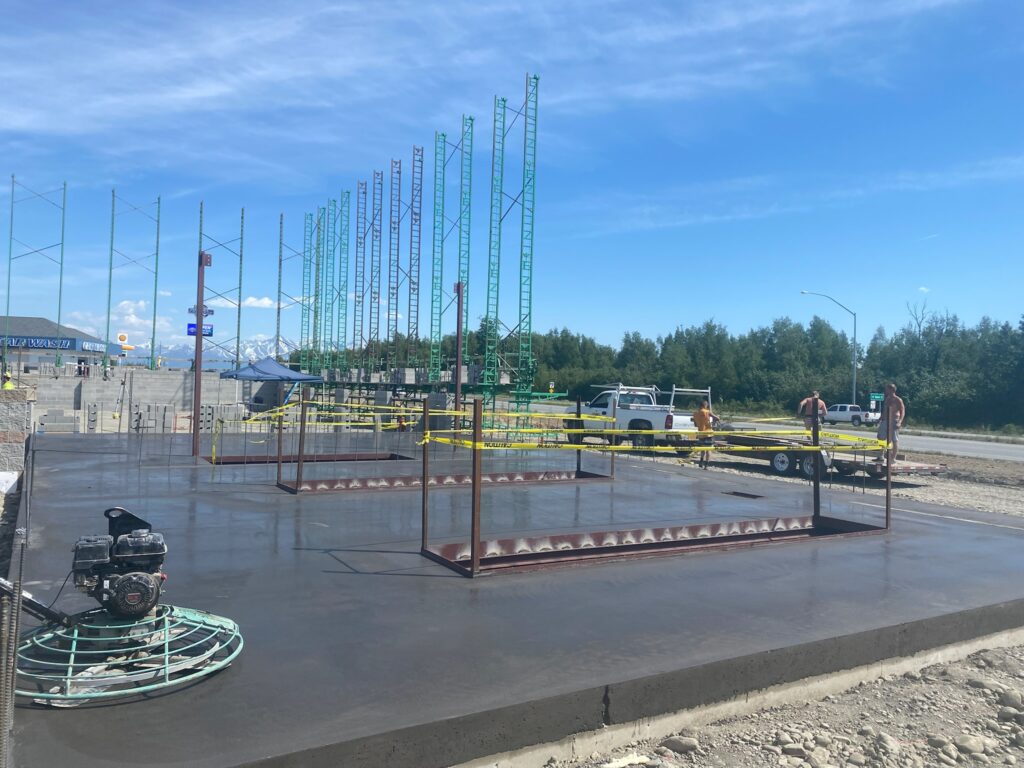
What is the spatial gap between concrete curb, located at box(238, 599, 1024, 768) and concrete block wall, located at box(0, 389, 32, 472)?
11100 mm

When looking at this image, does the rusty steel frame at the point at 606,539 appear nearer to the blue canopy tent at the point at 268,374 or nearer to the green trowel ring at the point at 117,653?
the green trowel ring at the point at 117,653

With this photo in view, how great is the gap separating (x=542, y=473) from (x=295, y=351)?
159 ft

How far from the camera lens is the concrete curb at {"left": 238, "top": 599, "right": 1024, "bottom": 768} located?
154 inches

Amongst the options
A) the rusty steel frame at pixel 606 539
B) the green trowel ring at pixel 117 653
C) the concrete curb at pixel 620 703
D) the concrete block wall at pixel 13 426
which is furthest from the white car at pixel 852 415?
the green trowel ring at pixel 117 653

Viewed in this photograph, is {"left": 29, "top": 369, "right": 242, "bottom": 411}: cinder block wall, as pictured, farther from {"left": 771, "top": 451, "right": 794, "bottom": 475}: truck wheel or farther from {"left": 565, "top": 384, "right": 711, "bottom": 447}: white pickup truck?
{"left": 771, "top": 451, "right": 794, "bottom": 475}: truck wheel

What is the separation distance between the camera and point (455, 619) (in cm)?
591

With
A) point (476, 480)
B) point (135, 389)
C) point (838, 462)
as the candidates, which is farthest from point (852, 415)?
point (476, 480)

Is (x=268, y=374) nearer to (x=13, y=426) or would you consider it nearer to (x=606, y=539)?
(x=13, y=426)

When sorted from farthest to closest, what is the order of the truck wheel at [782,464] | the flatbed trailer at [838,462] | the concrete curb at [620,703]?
the truck wheel at [782,464], the flatbed trailer at [838,462], the concrete curb at [620,703]

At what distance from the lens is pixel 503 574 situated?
23.9 ft

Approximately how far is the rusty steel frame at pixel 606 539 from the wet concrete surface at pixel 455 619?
295mm

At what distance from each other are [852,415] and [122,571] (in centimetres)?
5887

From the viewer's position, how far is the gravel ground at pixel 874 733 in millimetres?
4504

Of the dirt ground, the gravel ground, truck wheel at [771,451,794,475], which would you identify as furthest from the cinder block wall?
the gravel ground
